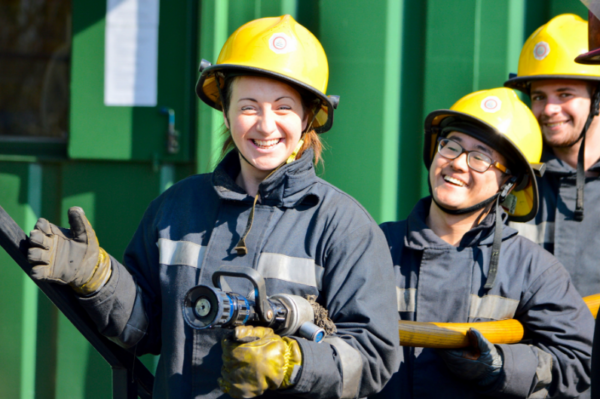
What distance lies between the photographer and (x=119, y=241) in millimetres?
2967

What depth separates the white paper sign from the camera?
2.96 m

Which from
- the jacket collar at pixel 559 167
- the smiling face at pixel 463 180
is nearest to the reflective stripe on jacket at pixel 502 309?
the smiling face at pixel 463 180

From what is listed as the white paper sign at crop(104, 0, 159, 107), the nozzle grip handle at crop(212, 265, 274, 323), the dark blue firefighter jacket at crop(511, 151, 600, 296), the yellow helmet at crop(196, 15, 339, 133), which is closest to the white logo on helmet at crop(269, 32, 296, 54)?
the yellow helmet at crop(196, 15, 339, 133)

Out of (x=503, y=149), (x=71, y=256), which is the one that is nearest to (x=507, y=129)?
(x=503, y=149)

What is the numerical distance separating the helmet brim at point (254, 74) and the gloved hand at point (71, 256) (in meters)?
0.55

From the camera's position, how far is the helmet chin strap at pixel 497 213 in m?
1.97

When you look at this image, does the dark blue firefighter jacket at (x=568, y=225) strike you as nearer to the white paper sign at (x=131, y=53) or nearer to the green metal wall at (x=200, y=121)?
the green metal wall at (x=200, y=121)

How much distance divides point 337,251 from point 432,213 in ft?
2.55

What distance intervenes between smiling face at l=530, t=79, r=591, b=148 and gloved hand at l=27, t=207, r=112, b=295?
181cm

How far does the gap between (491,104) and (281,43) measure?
2.83 feet

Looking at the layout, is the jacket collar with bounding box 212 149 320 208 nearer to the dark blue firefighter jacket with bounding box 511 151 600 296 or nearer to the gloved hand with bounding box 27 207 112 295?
the gloved hand with bounding box 27 207 112 295

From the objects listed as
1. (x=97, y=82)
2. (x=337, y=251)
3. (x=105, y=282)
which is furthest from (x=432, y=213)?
(x=97, y=82)

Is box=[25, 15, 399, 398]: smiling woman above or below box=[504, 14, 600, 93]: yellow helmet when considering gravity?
below

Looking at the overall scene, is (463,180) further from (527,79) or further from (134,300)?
(134,300)
